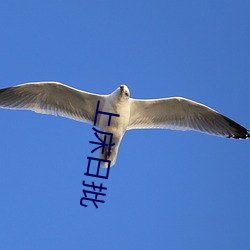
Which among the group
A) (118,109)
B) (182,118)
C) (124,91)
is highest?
(182,118)

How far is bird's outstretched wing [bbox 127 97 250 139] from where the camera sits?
7.77m

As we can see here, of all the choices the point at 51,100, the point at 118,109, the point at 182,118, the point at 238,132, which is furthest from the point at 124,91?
the point at 238,132

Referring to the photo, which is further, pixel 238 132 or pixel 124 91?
pixel 238 132

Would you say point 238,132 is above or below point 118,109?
above

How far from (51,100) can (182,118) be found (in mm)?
2043

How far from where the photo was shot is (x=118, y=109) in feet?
23.2

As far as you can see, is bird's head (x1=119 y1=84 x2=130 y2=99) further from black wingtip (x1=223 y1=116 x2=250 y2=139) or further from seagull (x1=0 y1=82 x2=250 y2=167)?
black wingtip (x1=223 y1=116 x2=250 y2=139)

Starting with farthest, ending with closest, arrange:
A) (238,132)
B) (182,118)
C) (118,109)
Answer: (238,132), (182,118), (118,109)

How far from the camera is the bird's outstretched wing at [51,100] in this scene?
7.55 metres

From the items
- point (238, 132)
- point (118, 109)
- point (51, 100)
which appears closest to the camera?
point (118, 109)

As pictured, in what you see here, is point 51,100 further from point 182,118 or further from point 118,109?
point 182,118

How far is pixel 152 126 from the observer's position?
8.05m

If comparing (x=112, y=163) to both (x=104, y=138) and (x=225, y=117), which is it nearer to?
(x=104, y=138)

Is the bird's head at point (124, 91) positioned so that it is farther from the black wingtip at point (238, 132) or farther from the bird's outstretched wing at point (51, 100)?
the black wingtip at point (238, 132)
